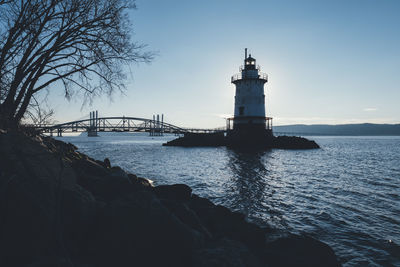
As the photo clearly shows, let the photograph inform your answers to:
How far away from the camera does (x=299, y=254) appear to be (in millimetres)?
4445

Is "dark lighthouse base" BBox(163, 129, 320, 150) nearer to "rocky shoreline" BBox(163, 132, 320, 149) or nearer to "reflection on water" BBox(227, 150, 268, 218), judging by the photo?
"rocky shoreline" BBox(163, 132, 320, 149)

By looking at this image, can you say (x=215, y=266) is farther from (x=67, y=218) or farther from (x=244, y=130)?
(x=244, y=130)

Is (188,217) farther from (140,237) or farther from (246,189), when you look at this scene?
(246,189)

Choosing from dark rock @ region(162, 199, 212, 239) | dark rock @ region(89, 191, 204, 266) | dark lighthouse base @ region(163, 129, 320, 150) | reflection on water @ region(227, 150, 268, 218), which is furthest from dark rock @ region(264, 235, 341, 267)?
dark lighthouse base @ region(163, 129, 320, 150)

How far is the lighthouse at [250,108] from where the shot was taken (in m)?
38.9

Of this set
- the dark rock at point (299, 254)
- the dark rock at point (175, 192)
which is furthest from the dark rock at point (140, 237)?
the dark rock at point (175, 192)

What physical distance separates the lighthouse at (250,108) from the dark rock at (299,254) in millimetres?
35178

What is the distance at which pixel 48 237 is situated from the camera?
309cm

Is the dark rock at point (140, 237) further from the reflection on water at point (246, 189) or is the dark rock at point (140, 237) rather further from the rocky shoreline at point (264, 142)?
the rocky shoreline at point (264, 142)

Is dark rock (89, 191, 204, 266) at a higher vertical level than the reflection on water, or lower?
higher

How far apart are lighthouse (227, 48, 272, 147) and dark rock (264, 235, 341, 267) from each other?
1385 inches

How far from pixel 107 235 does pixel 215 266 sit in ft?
6.26

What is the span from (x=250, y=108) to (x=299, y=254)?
36.0 m

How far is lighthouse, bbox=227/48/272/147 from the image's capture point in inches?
1531
